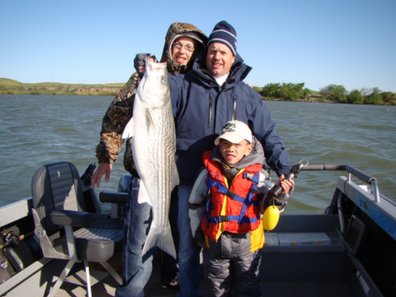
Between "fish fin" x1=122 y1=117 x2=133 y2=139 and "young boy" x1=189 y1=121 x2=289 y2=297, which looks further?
"young boy" x1=189 y1=121 x2=289 y2=297

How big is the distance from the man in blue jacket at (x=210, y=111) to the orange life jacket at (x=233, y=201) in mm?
206

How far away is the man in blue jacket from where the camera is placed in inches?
109

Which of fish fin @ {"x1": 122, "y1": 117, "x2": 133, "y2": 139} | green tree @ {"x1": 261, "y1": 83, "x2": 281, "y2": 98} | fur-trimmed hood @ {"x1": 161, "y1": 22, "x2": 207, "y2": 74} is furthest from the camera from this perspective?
green tree @ {"x1": 261, "y1": 83, "x2": 281, "y2": 98}

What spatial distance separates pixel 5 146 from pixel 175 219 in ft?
56.5

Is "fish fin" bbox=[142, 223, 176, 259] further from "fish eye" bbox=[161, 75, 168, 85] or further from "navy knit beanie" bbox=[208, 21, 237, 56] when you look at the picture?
"navy knit beanie" bbox=[208, 21, 237, 56]

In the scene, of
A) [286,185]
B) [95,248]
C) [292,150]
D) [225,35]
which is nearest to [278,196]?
[286,185]

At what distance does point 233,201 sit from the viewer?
2.72m

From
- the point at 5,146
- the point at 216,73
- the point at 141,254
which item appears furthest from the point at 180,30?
the point at 5,146

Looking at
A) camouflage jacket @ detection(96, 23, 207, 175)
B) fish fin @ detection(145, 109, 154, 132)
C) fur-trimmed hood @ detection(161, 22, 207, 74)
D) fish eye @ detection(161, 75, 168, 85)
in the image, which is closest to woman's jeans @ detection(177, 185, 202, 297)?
camouflage jacket @ detection(96, 23, 207, 175)

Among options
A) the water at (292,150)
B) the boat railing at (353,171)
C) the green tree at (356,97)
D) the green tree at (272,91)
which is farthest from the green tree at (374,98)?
the boat railing at (353,171)

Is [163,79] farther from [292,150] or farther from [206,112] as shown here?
[292,150]

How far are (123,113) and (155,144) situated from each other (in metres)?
0.57

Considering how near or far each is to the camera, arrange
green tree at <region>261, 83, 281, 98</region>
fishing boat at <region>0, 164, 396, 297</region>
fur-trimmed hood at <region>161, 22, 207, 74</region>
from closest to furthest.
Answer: fur-trimmed hood at <region>161, 22, 207, 74</region>, fishing boat at <region>0, 164, 396, 297</region>, green tree at <region>261, 83, 281, 98</region>

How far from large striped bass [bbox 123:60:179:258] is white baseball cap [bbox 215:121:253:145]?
0.38 m
